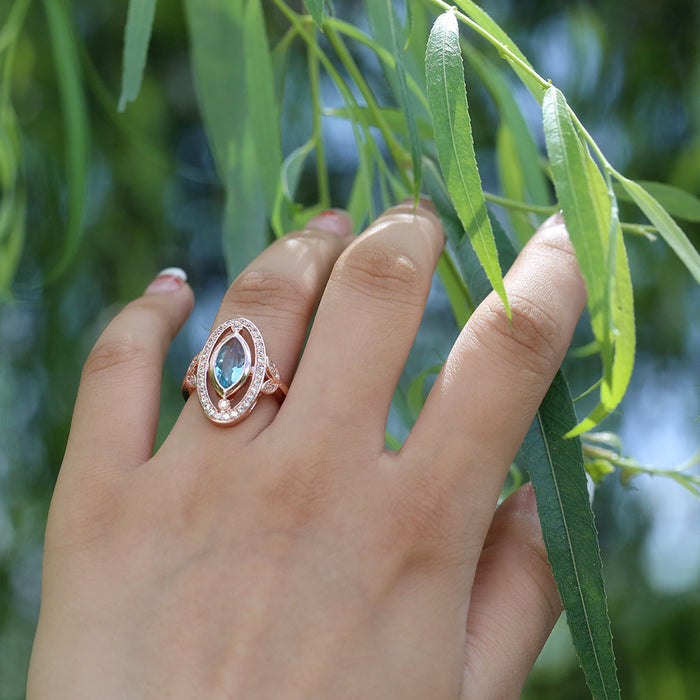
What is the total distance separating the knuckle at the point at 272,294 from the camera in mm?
566

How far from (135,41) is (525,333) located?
1.22 ft

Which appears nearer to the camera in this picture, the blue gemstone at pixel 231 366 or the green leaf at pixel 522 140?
the blue gemstone at pixel 231 366

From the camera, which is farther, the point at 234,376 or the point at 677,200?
the point at 677,200

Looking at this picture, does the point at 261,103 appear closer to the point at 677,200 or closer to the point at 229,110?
the point at 229,110

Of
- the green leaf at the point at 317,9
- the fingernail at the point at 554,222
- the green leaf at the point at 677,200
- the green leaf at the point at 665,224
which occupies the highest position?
the green leaf at the point at 317,9

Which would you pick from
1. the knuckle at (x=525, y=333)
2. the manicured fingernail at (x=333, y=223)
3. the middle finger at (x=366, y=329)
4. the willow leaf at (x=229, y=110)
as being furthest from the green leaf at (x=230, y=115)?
the knuckle at (x=525, y=333)

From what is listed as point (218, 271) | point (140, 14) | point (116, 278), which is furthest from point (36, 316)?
point (140, 14)

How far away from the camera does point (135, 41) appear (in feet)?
2.01

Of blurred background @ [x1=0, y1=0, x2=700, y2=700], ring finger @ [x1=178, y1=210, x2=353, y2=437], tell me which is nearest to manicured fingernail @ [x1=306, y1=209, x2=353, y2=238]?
ring finger @ [x1=178, y1=210, x2=353, y2=437]

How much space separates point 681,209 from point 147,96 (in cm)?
117

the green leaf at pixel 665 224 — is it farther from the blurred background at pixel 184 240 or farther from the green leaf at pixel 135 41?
the blurred background at pixel 184 240

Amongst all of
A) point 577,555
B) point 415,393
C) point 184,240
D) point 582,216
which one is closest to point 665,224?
point 582,216

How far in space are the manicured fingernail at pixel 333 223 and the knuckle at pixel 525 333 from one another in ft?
0.59

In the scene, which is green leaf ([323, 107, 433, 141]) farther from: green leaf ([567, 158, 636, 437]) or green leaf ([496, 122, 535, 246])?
green leaf ([567, 158, 636, 437])
